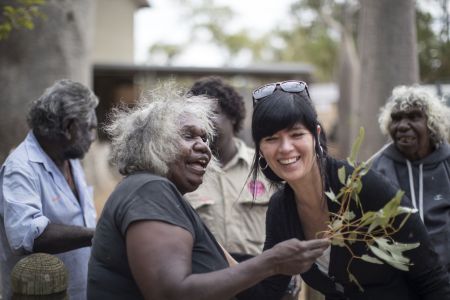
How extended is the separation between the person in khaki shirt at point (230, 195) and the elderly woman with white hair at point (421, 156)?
87 centimetres

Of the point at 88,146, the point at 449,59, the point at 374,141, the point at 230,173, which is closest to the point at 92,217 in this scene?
the point at 88,146

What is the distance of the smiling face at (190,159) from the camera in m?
2.33

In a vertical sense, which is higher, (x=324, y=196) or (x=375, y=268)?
(x=324, y=196)

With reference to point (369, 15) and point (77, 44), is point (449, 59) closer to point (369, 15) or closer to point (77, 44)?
point (369, 15)

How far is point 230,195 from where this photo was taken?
3639mm

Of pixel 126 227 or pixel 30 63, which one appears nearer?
pixel 126 227

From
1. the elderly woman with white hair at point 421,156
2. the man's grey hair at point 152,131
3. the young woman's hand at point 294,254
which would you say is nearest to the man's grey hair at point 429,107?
the elderly woman with white hair at point 421,156

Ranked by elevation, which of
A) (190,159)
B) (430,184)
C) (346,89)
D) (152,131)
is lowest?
(430,184)

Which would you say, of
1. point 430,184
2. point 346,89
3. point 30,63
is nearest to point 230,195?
point 430,184

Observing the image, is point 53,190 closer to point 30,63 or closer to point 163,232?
point 163,232

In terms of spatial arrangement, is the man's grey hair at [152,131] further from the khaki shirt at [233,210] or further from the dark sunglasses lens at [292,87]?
the khaki shirt at [233,210]

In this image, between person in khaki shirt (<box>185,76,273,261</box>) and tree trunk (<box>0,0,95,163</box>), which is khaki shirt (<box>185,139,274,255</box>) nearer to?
person in khaki shirt (<box>185,76,273,261</box>)

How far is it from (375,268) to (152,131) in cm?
109

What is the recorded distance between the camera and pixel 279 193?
280cm
